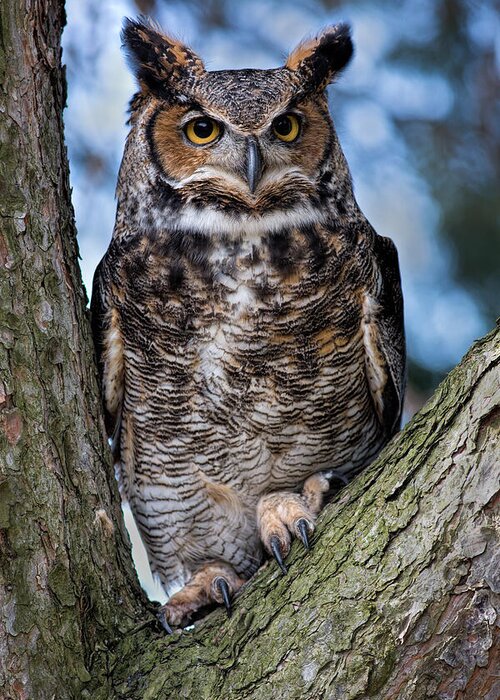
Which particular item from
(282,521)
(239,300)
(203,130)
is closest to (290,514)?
(282,521)

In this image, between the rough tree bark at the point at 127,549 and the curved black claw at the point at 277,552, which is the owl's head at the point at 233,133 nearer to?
the rough tree bark at the point at 127,549

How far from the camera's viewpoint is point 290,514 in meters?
2.03

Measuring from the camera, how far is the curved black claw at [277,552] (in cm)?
172

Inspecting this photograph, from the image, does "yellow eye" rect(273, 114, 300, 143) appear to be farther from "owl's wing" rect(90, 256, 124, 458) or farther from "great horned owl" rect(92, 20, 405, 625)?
"owl's wing" rect(90, 256, 124, 458)

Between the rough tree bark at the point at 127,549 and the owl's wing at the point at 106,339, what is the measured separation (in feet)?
0.94

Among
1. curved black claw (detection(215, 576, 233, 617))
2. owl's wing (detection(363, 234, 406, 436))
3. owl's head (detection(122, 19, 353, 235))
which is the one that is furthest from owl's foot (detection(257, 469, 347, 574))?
owl's head (detection(122, 19, 353, 235))

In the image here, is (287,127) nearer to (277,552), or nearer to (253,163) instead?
(253,163)

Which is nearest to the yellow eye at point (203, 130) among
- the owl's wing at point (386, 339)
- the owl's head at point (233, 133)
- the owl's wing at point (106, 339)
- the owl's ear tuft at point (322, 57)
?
the owl's head at point (233, 133)

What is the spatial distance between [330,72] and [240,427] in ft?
3.35

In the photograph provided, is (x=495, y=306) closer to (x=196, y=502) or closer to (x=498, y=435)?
(x=196, y=502)

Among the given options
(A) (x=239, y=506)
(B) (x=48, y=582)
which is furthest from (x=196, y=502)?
(B) (x=48, y=582)

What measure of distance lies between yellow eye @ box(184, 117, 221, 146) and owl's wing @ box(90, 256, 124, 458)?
0.42 m

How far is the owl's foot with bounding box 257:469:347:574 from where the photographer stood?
1.81 metres

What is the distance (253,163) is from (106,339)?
0.60m
